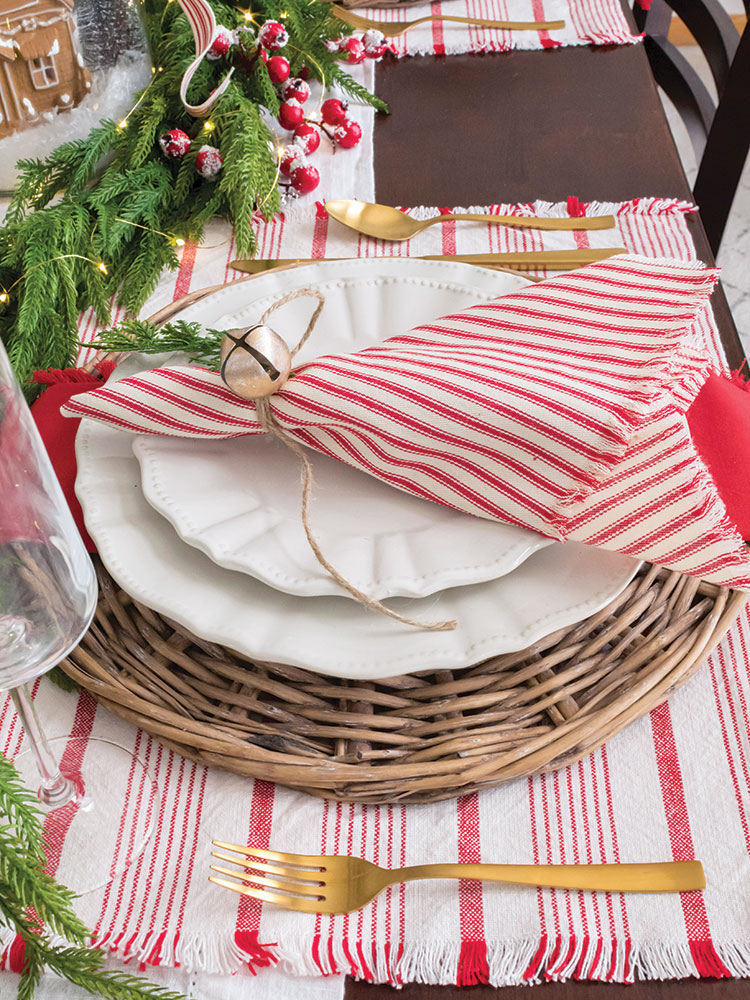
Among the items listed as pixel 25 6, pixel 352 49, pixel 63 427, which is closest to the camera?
pixel 63 427

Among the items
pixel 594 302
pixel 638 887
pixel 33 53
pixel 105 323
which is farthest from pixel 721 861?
pixel 33 53

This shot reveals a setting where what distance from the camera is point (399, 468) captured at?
52 cm

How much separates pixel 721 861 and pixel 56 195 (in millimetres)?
753

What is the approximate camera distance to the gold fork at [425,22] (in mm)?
1098

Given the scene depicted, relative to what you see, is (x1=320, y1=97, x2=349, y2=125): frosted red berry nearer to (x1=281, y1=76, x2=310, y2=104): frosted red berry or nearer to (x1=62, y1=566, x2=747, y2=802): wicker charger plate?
(x1=281, y1=76, x2=310, y2=104): frosted red berry

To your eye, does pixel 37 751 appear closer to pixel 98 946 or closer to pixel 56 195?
pixel 98 946

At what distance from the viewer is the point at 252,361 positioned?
1.67ft

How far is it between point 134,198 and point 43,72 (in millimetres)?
119

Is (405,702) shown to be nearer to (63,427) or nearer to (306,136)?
(63,427)

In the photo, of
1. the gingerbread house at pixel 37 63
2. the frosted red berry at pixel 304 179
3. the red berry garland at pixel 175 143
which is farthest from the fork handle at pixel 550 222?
the gingerbread house at pixel 37 63

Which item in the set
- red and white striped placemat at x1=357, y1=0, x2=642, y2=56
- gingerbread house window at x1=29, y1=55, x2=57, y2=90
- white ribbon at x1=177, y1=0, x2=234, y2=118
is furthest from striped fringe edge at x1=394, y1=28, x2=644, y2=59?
gingerbread house window at x1=29, y1=55, x2=57, y2=90

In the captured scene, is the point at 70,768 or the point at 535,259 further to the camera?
the point at 535,259

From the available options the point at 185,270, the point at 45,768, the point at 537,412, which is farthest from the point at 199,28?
the point at 45,768

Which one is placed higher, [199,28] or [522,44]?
[522,44]
